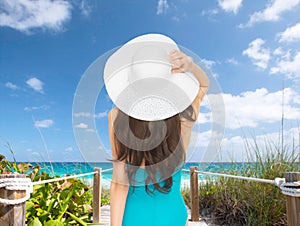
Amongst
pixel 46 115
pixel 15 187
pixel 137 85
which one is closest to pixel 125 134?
pixel 137 85

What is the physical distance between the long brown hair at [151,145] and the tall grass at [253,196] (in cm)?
224

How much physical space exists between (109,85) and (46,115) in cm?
3402

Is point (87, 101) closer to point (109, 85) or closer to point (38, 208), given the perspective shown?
point (109, 85)

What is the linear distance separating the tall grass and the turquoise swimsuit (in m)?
2.12

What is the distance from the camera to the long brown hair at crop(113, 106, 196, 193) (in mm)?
1193

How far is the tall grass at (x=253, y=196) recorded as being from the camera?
3.10 metres

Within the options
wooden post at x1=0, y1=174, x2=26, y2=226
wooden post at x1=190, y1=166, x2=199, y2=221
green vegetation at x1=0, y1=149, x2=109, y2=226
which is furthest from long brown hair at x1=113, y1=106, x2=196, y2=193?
wooden post at x1=190, y1=166, x2=199, y2=221

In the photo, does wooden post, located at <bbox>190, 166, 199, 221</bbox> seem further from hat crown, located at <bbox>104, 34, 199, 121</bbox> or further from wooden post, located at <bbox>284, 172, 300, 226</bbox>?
hat crown, located at <bbox>104, 34, 199, 121</bbox>

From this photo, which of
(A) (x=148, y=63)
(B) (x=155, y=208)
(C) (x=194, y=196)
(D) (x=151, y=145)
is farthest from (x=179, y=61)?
(C) (x=194, y=196)

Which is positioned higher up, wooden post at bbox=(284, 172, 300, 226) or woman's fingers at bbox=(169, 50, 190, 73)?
woman's fingers at bbox=(169, 50, 190, 73)

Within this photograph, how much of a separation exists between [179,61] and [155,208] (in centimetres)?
61

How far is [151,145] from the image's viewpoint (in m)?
1.22

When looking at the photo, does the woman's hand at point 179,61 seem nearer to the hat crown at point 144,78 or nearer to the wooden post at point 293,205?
the hat crown at point 144,78

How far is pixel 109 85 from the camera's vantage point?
41.9 inches
